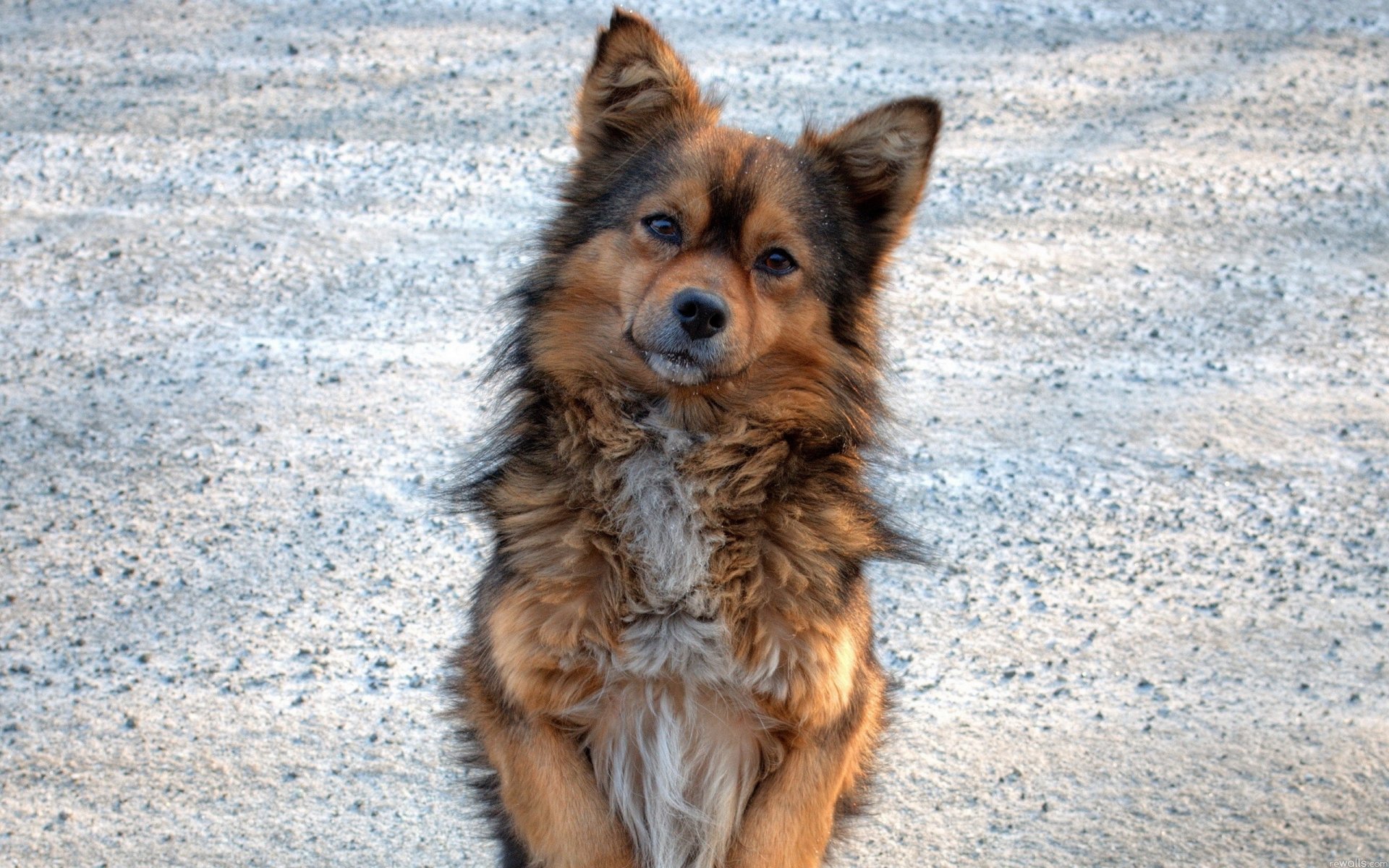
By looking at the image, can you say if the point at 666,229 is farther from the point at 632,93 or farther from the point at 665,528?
the point at 665,528

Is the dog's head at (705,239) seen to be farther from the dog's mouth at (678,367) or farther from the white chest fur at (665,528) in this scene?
the white chest fur at (665,528)

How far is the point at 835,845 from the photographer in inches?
131

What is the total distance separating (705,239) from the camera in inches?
120

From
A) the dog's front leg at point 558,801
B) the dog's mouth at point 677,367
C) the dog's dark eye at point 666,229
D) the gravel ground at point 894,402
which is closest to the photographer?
the dog's front leg at point 558,801

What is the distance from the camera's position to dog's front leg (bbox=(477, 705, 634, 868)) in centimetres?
277

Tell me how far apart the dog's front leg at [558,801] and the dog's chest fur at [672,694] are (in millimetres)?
→ 100

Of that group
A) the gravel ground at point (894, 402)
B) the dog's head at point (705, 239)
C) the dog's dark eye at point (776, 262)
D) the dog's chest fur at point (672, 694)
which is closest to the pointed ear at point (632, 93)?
the dog's head at point (705, 239)

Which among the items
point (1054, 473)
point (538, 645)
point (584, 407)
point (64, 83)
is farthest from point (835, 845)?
point (64, 83)

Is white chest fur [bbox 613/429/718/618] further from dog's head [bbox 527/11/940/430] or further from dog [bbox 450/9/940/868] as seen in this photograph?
dog's head [bbox 527/11/940/430]

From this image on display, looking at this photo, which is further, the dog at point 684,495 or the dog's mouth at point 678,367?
the dog's mouth at point 678,367

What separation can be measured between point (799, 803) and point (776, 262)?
134 centimetres

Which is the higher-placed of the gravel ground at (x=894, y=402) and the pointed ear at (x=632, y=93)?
the pointed ear at (x=632, y=93)

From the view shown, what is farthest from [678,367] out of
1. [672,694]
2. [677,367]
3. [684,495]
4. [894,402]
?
[894,402]

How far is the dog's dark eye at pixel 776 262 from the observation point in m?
3.07
